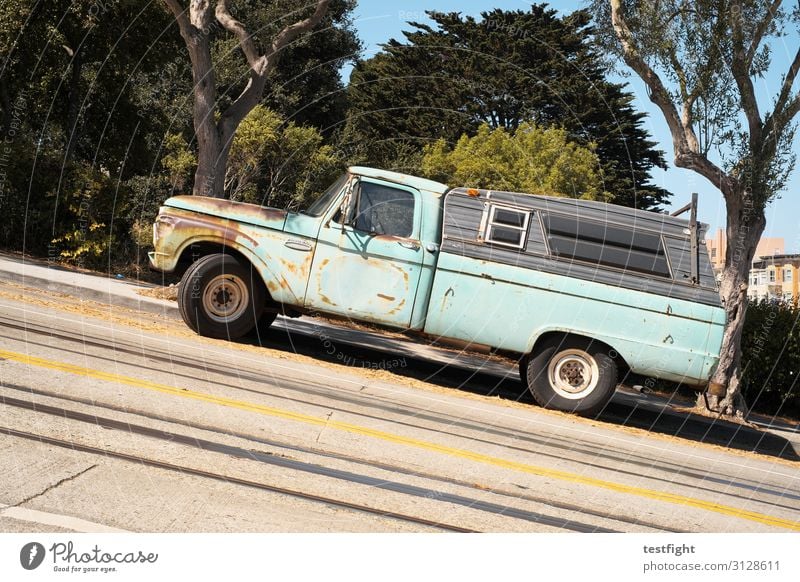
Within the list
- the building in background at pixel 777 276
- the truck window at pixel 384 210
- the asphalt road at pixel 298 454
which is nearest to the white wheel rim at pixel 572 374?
the asphalt road at pixel 298 454

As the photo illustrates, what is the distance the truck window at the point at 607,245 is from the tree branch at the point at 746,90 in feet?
13.9

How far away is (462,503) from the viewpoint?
561 cm

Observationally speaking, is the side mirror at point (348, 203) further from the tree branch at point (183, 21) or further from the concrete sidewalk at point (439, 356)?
the tree branch at point (183, 21)

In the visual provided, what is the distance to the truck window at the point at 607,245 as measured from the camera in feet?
34.0

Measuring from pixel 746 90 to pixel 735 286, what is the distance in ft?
10.5

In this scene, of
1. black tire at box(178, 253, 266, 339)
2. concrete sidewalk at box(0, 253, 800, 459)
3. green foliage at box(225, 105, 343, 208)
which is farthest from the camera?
green foliage at box(225, 105, 343, 208)

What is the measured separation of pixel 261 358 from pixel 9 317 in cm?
306

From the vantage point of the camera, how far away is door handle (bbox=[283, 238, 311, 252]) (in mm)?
10366

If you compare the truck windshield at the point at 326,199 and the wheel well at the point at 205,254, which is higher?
the truck windshield at the point at 326,199

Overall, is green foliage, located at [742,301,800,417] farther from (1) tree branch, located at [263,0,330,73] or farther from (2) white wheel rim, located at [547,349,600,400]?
(1) tree branch, located at [263,0,330,73]

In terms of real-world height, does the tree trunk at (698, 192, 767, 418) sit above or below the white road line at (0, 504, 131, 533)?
above
